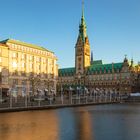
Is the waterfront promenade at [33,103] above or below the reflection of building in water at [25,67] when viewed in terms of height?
below

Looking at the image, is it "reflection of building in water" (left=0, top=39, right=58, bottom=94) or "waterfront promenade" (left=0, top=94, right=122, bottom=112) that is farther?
"reflection of building in water" (left=0, top=39, right=58, bottom=94)

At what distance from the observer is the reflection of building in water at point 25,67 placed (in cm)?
14100

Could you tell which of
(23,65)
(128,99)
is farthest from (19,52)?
(128,99)

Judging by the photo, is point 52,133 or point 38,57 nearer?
point 52,133

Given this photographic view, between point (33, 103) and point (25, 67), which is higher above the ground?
point (25, 67)

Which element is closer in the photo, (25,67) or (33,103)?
(33,103)

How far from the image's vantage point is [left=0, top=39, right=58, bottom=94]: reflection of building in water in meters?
141

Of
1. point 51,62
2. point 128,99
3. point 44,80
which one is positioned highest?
point 51,62

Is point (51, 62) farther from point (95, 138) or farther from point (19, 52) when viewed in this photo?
point (95, 138)

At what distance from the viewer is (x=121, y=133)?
33.4 meters

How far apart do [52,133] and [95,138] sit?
5424 mm

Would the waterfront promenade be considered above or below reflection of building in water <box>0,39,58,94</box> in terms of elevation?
below

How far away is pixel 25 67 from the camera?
154 metres

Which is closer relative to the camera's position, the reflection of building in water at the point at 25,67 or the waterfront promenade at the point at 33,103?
the waterfront promenade at the point at 33,103
